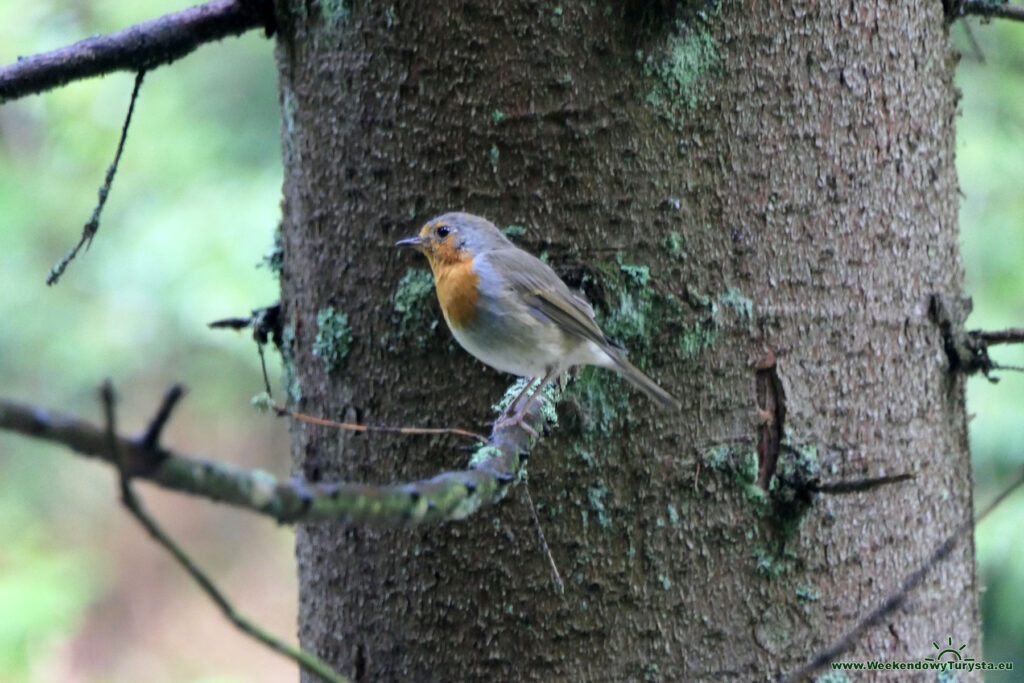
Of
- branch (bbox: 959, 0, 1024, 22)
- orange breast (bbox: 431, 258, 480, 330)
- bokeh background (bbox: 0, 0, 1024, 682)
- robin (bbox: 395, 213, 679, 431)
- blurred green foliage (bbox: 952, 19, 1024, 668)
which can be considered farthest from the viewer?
bokeh background (bbox: 0, 0, 1024, 682)

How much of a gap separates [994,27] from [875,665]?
201 inches

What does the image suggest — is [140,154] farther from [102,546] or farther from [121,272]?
[102,546]

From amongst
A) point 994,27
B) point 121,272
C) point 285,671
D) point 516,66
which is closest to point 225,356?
point 121,272

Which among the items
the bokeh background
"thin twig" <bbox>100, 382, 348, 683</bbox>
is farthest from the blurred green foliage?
"thin twig" <bbox>100, 382, 348, 683</bbox>

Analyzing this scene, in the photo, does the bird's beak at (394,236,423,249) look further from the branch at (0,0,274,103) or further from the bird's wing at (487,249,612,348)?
the branch at (0,0,274,103)

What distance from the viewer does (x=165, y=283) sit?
7.39 meters

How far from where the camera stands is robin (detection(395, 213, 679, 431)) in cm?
222

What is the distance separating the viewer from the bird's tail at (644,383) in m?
2.09

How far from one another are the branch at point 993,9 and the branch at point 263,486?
2.02 metres

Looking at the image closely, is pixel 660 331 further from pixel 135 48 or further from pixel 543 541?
pixel 135 48

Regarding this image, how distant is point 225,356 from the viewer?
900 centimetres

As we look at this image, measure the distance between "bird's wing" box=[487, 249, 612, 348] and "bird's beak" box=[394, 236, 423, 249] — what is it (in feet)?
0.65

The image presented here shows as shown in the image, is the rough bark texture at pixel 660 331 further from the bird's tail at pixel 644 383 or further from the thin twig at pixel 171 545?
the thin twig at pixel 171 545

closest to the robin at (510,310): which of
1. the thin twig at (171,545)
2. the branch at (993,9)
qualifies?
the thin twig at (171,545)
